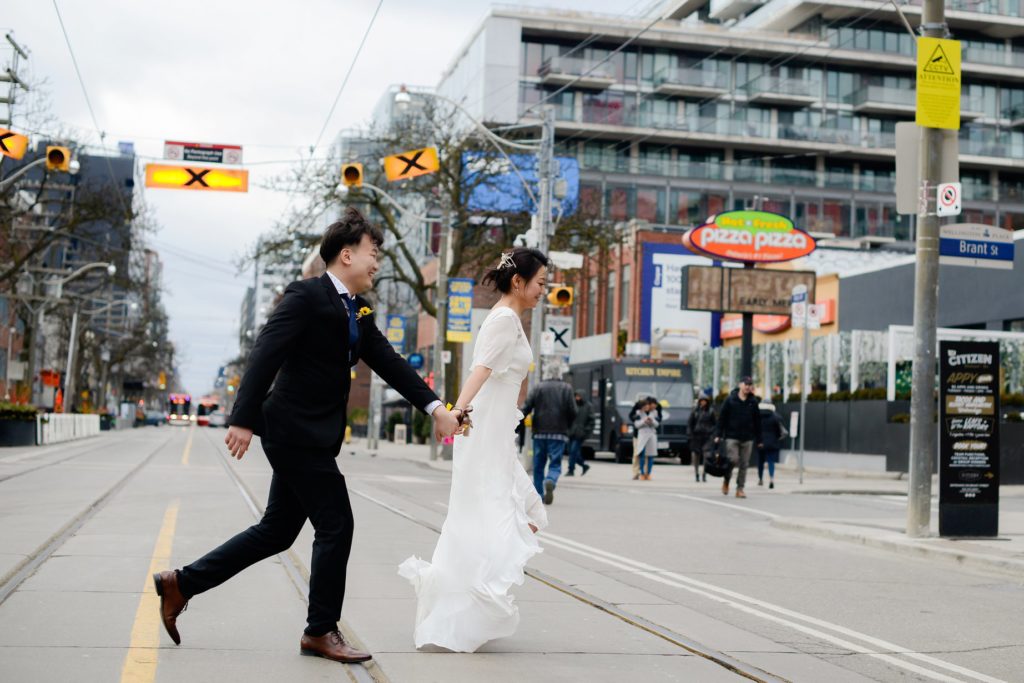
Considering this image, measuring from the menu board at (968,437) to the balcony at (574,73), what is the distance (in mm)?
56453

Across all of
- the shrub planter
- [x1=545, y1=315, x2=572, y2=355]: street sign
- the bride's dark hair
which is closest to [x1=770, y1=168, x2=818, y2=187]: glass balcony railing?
[x1=545, y1=315, x2=572, y2=355]: street sign

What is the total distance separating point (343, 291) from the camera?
19.7 ft

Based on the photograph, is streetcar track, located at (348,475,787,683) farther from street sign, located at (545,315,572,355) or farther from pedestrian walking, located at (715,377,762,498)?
street sign, located at (545,315,572,355)

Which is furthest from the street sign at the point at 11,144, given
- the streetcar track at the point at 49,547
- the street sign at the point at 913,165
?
the street sign at the point at 913,165

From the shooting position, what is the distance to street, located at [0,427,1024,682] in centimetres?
607

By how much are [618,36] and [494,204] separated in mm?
30306

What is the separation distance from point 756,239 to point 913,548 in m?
24.2

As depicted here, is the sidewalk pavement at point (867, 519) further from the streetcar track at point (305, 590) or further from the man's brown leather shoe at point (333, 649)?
the man's brown leather shoe at point (333, 649)

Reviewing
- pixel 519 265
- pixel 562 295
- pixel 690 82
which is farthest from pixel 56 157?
pixel 690 82

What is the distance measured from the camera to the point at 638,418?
2655cm

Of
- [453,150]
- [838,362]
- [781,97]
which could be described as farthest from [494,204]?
[781,97]

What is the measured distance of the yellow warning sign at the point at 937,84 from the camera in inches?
545

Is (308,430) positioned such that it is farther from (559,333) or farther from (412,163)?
(559,333)

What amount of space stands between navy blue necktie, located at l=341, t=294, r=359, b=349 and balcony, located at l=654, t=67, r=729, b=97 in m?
65.8
